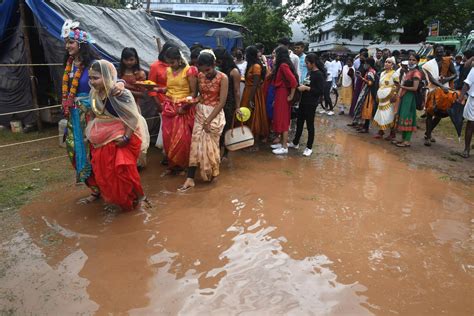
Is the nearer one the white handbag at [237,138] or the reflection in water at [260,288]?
the reflection in water at [260,288]

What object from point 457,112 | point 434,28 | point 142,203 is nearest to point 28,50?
point 142,203

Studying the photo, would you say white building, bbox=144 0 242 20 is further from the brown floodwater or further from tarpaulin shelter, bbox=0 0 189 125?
the brown floodwater

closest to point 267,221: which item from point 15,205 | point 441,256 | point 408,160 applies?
point 441,256

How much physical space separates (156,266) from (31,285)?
0.86 m

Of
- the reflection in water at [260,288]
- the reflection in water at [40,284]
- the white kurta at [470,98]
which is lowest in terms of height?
the reflection in water at [260,288]

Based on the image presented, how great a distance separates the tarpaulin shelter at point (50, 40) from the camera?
625 cm

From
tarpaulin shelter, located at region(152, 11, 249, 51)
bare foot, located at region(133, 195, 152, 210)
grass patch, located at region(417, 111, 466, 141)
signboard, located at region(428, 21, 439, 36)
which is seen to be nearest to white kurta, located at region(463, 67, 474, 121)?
grass patch, located at region(417, 111, 466, 141)

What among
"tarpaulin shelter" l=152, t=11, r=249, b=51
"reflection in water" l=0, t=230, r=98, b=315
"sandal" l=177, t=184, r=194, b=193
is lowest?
"reflection in water" l=0, t=230, r=98, b=315

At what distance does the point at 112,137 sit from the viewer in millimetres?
3434

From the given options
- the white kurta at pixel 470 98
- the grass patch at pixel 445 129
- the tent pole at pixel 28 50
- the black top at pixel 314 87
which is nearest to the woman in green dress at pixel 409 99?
the white kurta at pixel 470 98

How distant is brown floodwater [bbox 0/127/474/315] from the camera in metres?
2.48

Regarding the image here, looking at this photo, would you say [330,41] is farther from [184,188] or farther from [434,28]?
[184,188]

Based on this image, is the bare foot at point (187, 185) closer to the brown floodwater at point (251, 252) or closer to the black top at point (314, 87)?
the brown floodwater at point (251, 252)

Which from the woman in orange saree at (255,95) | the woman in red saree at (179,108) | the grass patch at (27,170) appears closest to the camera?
the grass patch at (27,170)
